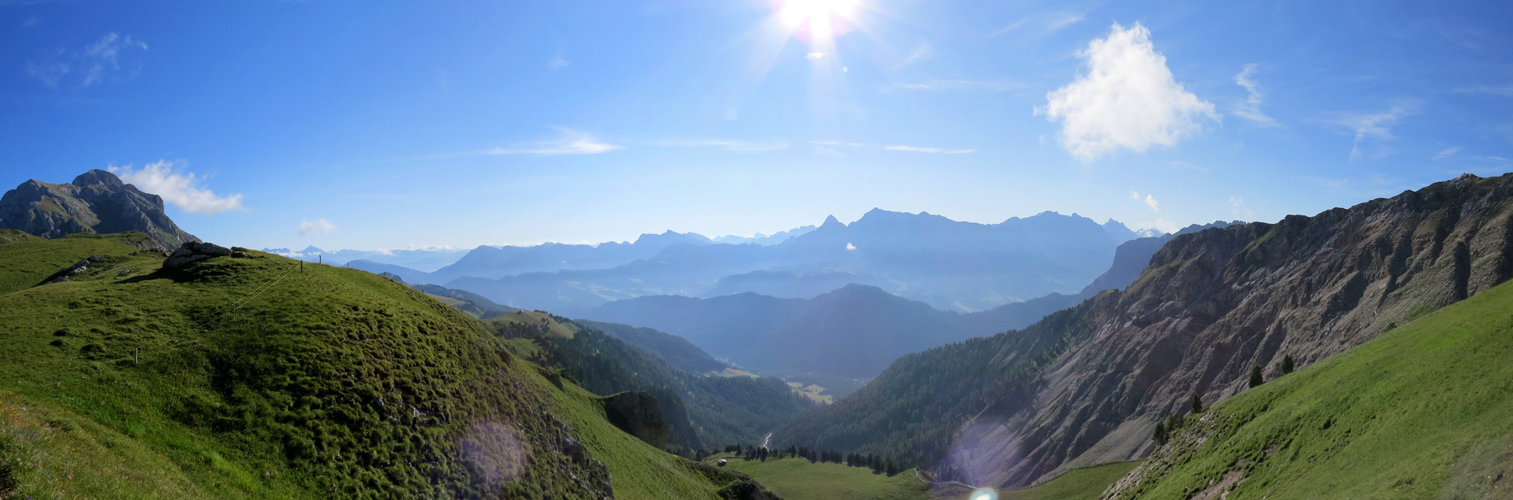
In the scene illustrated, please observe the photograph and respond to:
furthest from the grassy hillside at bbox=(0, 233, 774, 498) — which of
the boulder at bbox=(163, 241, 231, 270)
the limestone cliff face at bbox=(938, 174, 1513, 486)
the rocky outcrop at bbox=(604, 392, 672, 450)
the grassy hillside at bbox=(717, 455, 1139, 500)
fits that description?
the limestone cliff face at bbox=(938, 174, 1513, 486)

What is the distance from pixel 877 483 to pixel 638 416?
60.3 metres

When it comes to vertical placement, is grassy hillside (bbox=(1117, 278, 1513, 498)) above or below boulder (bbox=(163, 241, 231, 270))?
below

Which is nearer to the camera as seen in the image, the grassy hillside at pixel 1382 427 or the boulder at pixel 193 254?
the grassy hillside at pixel 1382 427

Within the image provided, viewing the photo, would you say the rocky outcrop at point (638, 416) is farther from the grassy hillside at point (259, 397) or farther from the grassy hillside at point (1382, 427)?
the grassy hillside at point (1382, 427)

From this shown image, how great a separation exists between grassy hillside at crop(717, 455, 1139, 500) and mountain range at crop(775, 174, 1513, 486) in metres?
24.7

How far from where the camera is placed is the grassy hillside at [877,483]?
92.9 meters

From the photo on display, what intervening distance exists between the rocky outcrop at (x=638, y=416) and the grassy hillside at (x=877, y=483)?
40.5 meters

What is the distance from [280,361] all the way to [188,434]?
22.6 ft

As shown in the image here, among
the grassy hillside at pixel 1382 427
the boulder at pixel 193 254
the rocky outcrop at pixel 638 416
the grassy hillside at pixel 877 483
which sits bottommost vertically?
the grassy hillside at pixel 877 483

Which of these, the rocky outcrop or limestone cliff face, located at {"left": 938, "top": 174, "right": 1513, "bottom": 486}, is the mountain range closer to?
limestone cliff face, located at {"left": 938, "top": 174, "right": 1513, "bottom": 486}

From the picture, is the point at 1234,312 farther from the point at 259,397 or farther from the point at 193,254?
the point at 193,254

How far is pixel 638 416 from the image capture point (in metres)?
90.2

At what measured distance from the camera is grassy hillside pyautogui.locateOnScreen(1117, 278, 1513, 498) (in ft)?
93.6

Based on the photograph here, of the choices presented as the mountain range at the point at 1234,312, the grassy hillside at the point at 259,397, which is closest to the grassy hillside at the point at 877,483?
the mountain range at the point at 1234,312
